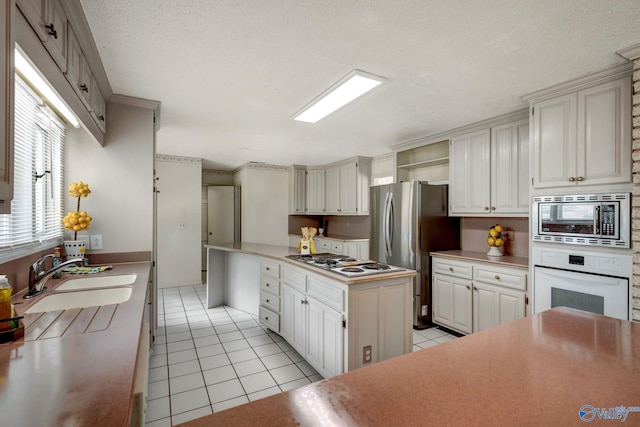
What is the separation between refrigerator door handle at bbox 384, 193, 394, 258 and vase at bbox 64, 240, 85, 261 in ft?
10.3

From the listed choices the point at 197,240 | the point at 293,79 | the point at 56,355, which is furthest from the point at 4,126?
the point at 197,240

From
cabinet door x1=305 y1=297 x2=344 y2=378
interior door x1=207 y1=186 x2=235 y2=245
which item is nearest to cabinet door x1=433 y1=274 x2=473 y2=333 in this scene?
cabinet door x1=305 y1=297 x2=344 y2=378

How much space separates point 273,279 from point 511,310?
7.61 ft

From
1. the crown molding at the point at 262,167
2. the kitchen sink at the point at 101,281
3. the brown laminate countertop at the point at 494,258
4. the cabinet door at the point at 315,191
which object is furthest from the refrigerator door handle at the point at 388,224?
the crown molding at the point at 262,167

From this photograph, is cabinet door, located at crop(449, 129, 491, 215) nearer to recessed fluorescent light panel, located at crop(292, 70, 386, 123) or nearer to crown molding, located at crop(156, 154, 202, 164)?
recessed fluorescent light panel, located at crop(292, 70, 386, 123)

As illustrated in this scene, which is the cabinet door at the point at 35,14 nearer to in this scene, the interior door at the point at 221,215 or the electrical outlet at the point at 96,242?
the electrical outlet at the point at 96,242

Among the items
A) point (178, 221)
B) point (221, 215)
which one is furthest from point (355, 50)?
point (221, 215)

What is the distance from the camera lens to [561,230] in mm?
2406

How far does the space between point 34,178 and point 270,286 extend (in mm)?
2136

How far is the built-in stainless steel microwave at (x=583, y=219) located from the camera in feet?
6.84

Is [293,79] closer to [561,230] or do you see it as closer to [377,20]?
[377,20]

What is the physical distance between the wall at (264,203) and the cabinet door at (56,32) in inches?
179
